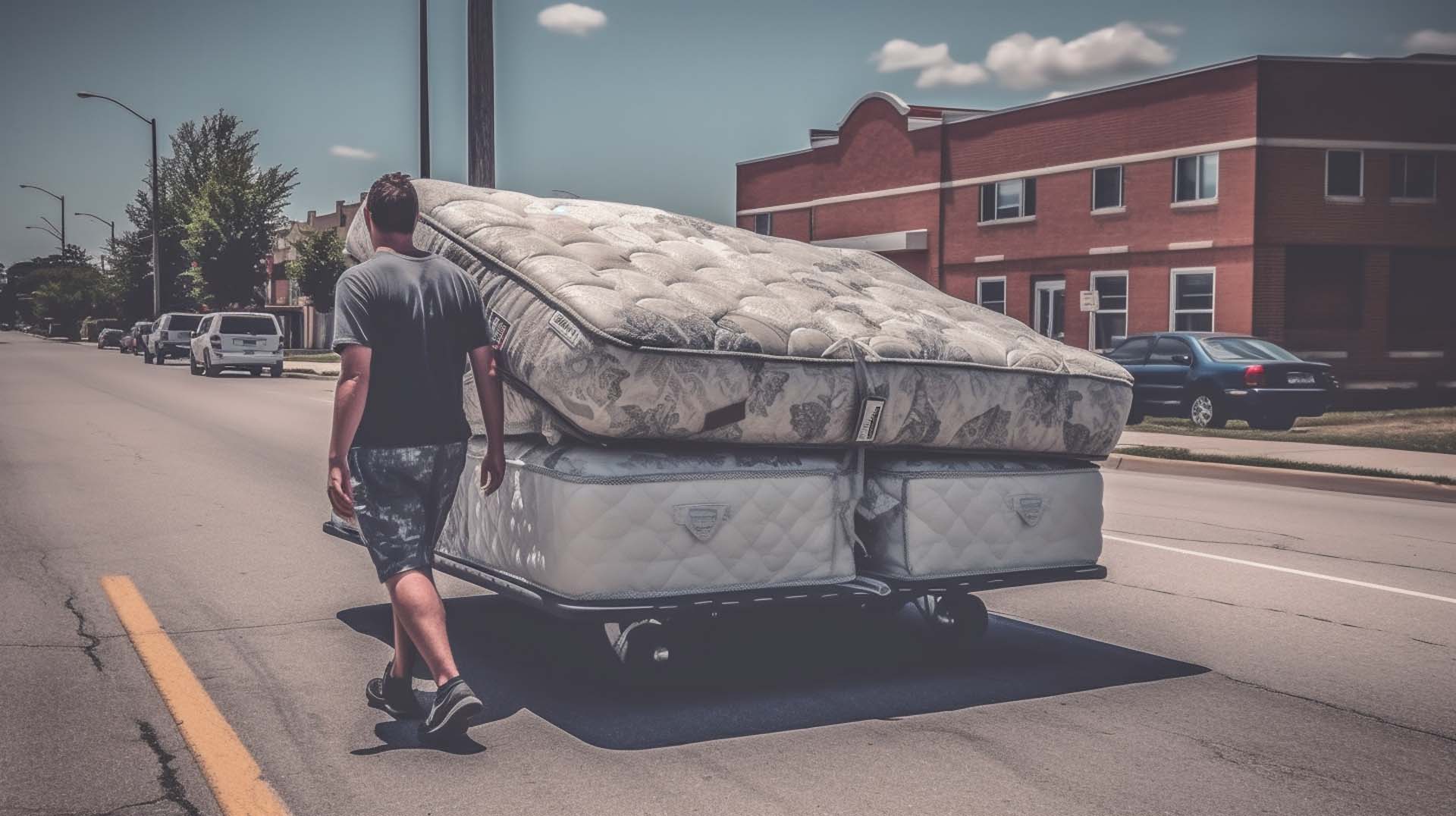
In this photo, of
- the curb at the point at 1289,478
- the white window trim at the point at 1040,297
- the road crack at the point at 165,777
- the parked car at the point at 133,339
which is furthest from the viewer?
the parked car at the point at 133,339

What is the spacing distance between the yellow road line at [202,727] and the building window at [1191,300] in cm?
2954

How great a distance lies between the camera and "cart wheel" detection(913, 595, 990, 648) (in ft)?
19.0

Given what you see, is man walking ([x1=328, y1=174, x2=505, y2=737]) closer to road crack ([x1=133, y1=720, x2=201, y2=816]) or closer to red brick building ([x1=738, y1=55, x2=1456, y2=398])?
road crack ([x1=133, y1=720, x2=201, y2=816])

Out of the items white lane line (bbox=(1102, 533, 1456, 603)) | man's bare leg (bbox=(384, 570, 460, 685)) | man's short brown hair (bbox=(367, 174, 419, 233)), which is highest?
man's short brown hair (bbox=(367, 174, 419, 233))

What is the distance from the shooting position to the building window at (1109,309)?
34.2m

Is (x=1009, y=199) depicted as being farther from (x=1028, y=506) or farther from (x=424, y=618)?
(x=424, y=618)

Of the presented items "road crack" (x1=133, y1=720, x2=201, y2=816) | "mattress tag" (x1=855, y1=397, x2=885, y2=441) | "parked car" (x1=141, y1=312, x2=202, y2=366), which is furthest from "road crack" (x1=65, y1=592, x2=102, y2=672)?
"parked car" (x1=141, y1=312, x2=202, y2=366)

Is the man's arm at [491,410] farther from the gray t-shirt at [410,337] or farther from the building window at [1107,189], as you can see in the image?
the building window at [1107,189]

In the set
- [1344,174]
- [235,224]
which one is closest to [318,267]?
[235,224]

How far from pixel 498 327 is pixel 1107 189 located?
1254 inches

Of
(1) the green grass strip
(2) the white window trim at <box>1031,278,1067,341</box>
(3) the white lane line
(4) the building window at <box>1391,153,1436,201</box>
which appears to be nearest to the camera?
(3) the white lane line

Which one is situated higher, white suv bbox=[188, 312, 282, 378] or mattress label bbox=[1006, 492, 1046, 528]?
white suv bbox=[188, 312, 282, 378]

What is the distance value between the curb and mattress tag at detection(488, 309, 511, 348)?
10020 mm

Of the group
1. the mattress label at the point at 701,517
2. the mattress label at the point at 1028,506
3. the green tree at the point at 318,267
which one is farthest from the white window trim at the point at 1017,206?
the mattress label at the point at 701,517
